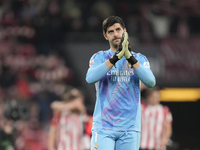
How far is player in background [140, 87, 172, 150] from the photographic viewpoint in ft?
26.4

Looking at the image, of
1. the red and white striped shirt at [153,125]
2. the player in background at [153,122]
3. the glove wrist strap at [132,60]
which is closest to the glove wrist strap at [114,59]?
the glove wrist strap at [132,60]

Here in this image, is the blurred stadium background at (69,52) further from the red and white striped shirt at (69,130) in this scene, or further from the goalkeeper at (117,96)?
the goalkeeper at (117,96)

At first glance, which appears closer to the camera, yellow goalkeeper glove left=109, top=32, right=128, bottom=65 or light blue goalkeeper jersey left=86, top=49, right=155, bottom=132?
yellow goalkeeper glove left=109, top=32, right=128, bottom=65

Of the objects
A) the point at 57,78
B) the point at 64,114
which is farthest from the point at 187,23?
the point at 64,114

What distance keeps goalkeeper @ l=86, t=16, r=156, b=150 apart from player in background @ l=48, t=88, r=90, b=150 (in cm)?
350

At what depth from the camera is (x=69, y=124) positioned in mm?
7617

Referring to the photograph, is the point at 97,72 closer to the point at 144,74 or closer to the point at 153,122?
the point at 144,74

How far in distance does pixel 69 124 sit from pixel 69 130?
0.11 metres

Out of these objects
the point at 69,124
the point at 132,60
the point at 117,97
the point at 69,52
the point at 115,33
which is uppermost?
the point at 69,52

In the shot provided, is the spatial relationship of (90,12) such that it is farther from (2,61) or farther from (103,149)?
(103,149)

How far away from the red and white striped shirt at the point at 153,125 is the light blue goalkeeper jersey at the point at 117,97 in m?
4.24

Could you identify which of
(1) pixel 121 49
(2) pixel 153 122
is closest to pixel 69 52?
A: (2) pixel 153 122

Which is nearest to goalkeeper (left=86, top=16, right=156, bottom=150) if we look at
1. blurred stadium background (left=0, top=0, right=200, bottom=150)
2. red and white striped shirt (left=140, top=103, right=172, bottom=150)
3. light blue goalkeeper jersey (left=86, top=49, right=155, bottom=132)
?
light blue goalkeeper jersey (left=86, top=49, right=155, bottom=132)

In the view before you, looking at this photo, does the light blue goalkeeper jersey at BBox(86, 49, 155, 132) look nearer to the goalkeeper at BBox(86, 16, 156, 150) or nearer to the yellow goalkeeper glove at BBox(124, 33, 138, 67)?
the goalkeeper at BBox(86, 16, 156, 150)
